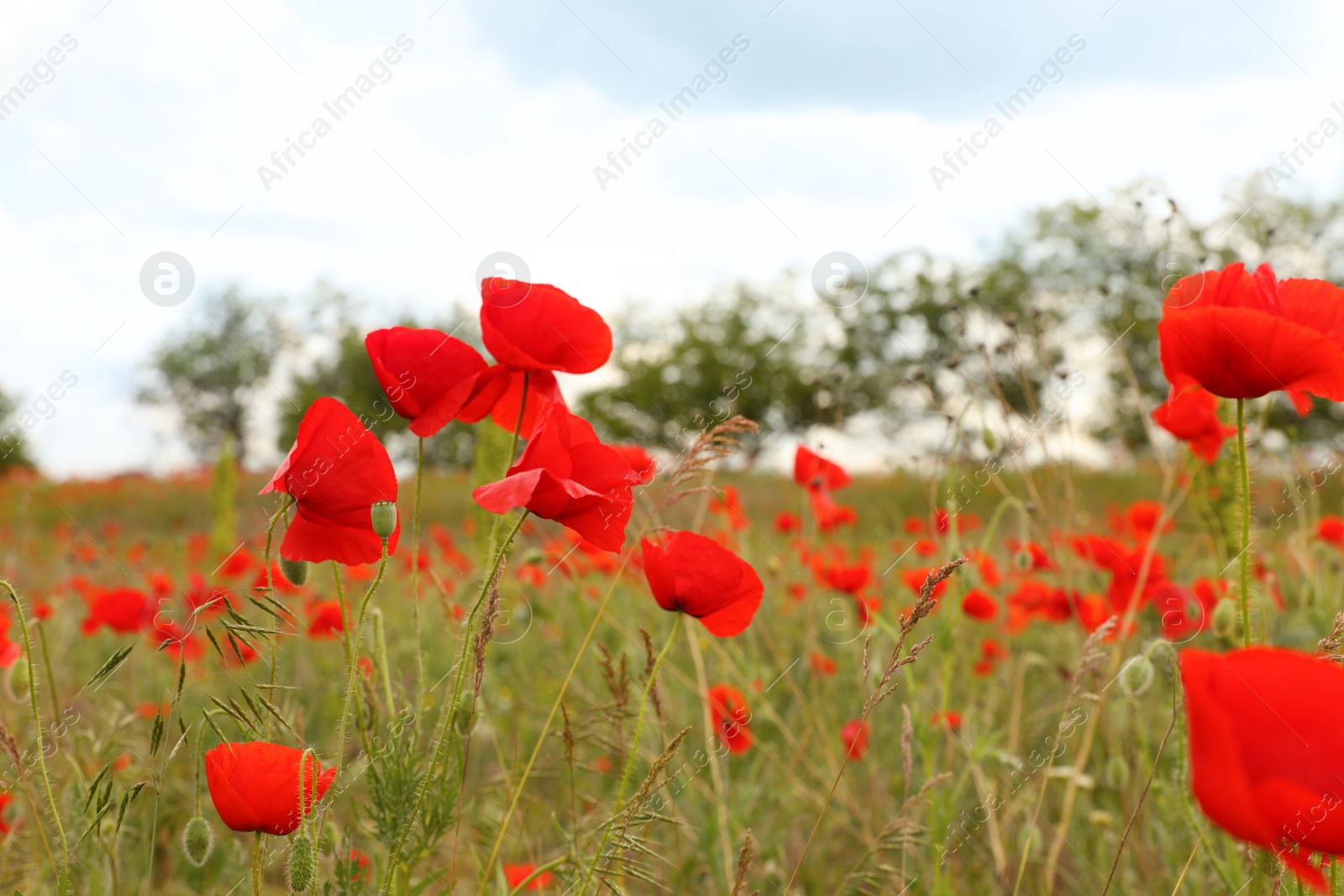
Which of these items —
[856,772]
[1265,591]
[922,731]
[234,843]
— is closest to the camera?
[234,843]

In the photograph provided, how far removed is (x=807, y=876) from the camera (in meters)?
2.13

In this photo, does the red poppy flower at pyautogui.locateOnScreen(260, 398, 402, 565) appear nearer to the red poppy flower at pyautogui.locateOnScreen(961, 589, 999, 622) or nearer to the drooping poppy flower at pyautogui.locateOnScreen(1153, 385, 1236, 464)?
the drooping poppy flower at pyautogui.locateOnScreen(1153, 385, 1236, 464)

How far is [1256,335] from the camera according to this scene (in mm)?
1022

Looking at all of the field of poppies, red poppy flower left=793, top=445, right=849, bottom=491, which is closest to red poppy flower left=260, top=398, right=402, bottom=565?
the field of poppies

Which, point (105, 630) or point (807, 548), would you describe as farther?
point (105, 630)

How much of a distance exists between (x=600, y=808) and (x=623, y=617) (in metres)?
1.86

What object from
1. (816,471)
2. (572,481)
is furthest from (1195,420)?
(572,481)

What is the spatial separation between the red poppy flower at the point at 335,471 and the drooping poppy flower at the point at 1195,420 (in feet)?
3.75

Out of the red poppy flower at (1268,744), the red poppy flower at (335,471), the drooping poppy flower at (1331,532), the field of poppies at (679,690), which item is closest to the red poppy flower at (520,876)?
the field of poppies at (679,690)

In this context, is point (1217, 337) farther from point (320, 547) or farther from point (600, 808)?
point (600, 808)

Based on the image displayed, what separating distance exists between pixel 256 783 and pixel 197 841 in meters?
0.29

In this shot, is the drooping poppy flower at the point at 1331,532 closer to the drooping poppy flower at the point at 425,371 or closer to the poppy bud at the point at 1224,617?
the poppy bud at the point at 1224,617

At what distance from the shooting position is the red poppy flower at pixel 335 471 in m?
0.91

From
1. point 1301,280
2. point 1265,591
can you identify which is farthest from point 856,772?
point 1301,280
